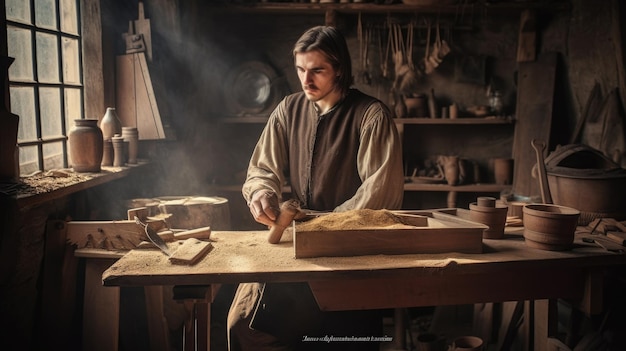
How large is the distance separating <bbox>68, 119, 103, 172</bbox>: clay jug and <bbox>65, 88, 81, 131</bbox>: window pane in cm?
34

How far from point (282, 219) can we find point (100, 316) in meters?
1.37

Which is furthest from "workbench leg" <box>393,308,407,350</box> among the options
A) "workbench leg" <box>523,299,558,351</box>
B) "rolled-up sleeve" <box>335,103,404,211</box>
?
"rolled-up sleeve" <box>335,103,404,211</box>

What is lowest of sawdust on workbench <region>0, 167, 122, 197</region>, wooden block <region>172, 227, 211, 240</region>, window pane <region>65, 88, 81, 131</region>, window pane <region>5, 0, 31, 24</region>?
wooden block <region>172, 227, 211, 240</region>

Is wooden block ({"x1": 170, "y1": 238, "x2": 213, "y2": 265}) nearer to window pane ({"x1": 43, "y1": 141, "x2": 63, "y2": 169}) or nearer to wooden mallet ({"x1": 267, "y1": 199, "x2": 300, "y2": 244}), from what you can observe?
wooden mallet ({"x1": 267, "y1": 199, "x2": 300, "y2": 244})

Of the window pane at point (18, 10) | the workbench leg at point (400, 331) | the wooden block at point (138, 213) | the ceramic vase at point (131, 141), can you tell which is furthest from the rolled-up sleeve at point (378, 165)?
the window pane at point (18, 10)

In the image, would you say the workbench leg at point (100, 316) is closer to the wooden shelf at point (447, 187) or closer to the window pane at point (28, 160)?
the window pane at point (28, 160)

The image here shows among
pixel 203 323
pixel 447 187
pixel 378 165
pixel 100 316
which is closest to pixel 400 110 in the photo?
pixel 447 187

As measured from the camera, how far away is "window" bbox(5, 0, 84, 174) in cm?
300

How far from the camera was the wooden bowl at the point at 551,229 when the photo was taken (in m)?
2.24

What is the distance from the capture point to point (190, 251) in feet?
7.18

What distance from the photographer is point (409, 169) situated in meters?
5.47

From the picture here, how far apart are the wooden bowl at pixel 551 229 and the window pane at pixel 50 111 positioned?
2849 millimetres

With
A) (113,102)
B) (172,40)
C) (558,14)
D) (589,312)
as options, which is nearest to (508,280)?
(589,312)

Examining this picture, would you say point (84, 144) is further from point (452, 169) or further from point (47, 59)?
point (452, 169)
